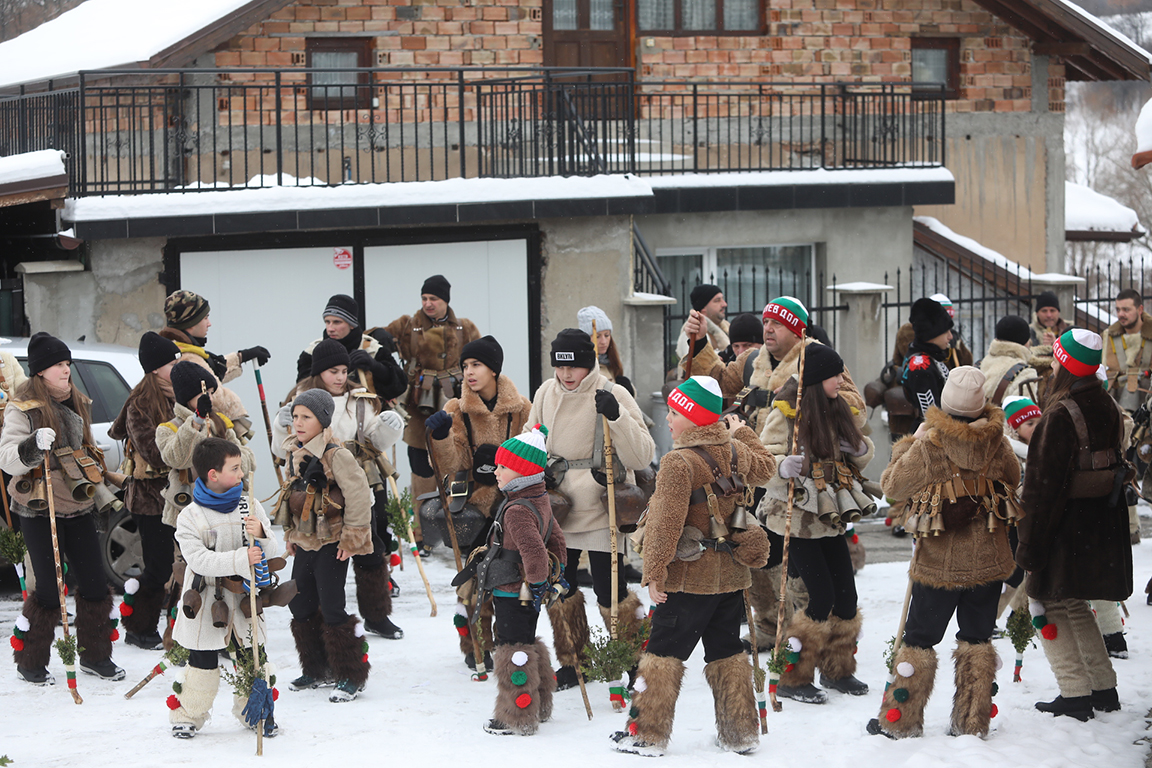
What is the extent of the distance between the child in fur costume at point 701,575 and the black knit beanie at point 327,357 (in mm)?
2446

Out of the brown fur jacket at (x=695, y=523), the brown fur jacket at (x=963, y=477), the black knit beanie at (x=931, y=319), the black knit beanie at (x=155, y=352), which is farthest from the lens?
the black knit beanie at (x=931, y=319)

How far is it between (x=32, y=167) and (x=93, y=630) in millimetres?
4899

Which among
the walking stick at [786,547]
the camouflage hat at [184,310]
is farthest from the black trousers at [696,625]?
the camouflage hat at [184,310]

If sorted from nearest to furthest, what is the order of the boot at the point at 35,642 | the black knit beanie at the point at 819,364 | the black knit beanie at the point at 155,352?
the black knit beanie at the point at 819,364 → the boot at the point at 35,642 → the black knit beanie at the point at 155,352

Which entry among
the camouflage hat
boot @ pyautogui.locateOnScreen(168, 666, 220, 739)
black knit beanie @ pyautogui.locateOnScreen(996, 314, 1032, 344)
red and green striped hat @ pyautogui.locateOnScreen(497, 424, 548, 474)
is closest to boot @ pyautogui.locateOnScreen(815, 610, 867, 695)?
red and green striped hat @ pyautogui.locateOnScreen(497, 424, 548, 474)

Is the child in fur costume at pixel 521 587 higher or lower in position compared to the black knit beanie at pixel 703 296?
lower

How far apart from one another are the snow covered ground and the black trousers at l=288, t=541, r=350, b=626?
1.47ft

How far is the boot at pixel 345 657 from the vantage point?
21.5 ft

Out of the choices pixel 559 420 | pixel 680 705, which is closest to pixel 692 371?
pixel 559 420

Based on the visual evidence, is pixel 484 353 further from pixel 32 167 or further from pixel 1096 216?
pixel 1096 216

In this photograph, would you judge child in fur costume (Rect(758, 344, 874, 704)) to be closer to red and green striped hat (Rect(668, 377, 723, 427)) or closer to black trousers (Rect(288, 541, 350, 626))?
red and green striped hat (Rect(668, 377, 723, 427))

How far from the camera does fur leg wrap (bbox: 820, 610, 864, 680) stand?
6.58m

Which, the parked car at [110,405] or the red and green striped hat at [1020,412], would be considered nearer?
the red and green striped hat at [1020,412]

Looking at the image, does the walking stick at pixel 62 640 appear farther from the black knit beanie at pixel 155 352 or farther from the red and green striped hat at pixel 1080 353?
the red and green striped hat at pixel 1080 353
